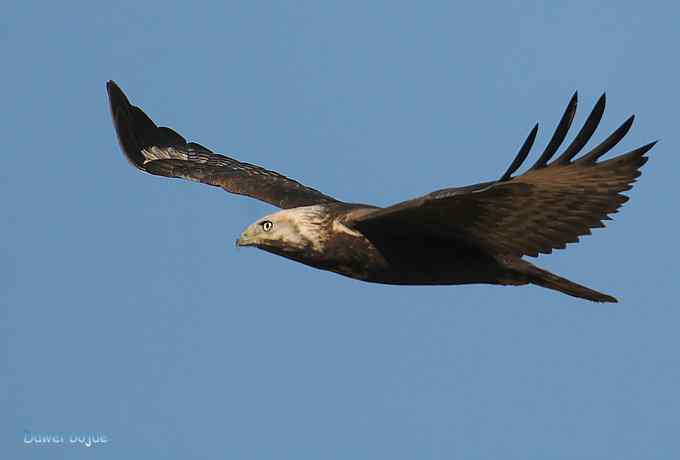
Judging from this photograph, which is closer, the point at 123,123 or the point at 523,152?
the point at 523,152

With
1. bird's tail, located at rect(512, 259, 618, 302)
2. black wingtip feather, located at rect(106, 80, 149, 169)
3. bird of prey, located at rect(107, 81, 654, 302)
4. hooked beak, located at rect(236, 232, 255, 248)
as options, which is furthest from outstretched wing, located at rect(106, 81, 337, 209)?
bird's tail, located at rect(512, 259, 618, 302)

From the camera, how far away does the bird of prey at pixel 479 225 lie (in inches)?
391

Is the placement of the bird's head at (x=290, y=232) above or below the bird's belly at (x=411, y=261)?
above

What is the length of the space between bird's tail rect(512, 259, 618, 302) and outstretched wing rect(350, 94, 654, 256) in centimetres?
18

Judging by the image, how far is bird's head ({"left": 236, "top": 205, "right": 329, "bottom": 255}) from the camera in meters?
11.2

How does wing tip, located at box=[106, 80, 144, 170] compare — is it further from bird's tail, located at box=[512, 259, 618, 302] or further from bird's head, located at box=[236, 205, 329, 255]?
bird's tail, located at box=[512, 259, 618, 302]

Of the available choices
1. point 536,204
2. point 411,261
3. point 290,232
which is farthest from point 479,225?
point 290,232

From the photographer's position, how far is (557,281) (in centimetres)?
1091

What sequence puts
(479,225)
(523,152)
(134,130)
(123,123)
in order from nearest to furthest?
(523,152) → (479,225) → (123,123) → (134,130)

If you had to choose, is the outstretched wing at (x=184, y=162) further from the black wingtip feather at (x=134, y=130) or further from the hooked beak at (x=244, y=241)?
the hooked beak at (x=244, y=241)

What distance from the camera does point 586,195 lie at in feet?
33.7

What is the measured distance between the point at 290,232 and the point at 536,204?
214 centimetres

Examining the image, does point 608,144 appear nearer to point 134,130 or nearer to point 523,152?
point 523,152

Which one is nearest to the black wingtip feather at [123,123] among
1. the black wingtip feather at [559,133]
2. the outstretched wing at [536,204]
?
the outstretched wing at [536,204]
